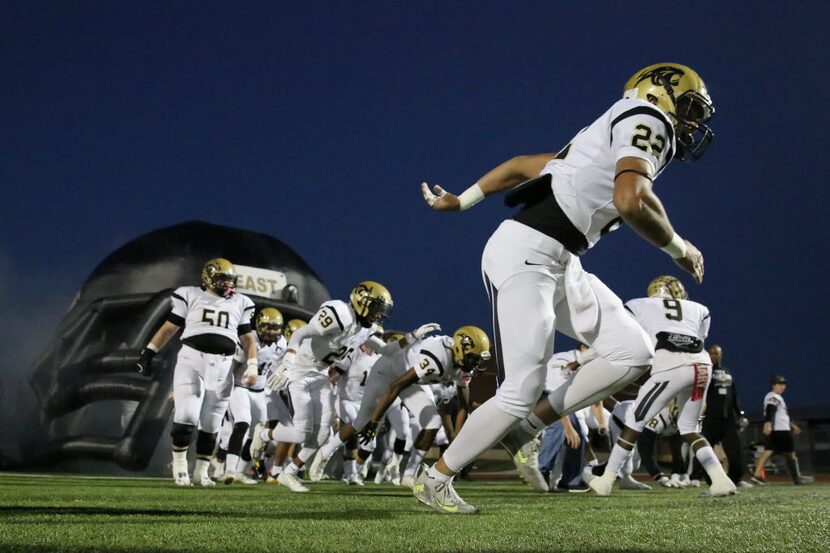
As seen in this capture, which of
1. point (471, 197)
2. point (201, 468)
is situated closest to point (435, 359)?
point (201, 468)

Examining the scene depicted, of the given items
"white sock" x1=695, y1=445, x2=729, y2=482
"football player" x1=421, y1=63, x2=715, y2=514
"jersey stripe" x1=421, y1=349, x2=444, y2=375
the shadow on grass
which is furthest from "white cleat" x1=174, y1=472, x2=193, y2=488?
"white sock" x1=695, y1=445, x2=729, y2=482

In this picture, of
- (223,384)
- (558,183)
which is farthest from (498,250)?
(223,384)

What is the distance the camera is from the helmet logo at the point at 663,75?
4090mm

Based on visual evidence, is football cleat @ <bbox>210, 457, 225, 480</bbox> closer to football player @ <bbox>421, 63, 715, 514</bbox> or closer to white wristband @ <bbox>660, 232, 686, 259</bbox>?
football player @ <bbox>421, 63, 715, 514</bbox>

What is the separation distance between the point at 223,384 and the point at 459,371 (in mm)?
2937

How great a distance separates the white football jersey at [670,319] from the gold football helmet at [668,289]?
333mm

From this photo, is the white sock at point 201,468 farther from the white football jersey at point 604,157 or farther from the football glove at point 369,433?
the white football jersey at point 604,157

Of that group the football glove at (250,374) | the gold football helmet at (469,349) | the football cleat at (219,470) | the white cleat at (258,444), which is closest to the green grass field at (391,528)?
the football glove at (250,374)

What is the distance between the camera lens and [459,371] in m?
9.65

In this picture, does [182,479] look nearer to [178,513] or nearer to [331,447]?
[331,447]

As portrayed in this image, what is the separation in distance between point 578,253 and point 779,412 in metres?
11.5

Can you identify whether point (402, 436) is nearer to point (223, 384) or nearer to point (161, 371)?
point (223, 384)

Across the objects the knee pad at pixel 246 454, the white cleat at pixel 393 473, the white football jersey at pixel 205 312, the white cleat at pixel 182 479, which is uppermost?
the white football jersey at pixel 205 312

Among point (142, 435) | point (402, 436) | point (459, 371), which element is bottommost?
point (142, 435)
